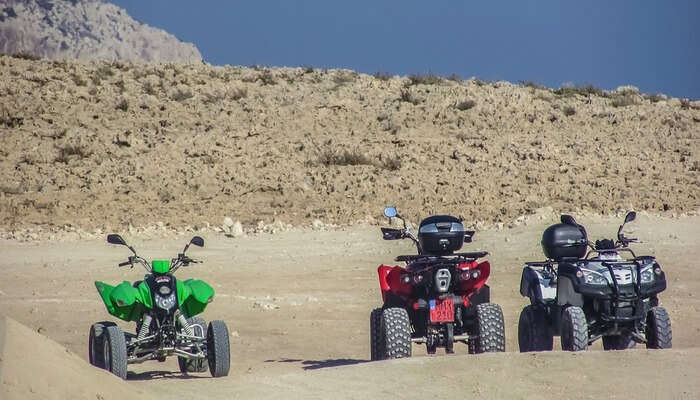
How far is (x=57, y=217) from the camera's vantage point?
27.3 meters

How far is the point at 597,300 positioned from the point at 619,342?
72 centimetres

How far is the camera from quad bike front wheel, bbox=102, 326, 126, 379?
1148 centimetres

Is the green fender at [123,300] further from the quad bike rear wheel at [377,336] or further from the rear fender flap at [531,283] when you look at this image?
the rear fender flap at [531,283]

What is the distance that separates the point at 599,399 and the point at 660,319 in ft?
7.89

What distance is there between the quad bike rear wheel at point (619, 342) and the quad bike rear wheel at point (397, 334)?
6.79 ft

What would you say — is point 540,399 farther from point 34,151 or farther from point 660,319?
point 34,151

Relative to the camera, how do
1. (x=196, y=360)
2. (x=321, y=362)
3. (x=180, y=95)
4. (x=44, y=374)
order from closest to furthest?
(x=44, y=374)
(x=196, y=360)
(x=321, y=362)
(x=180, y=95)

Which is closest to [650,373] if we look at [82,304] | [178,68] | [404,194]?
[82,304]

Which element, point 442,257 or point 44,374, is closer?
point 44,374

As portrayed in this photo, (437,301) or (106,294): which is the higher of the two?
(106,294)

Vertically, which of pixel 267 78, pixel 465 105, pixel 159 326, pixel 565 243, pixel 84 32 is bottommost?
pixel 159 326

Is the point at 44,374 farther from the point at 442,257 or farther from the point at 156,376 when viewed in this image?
the point at 442,257

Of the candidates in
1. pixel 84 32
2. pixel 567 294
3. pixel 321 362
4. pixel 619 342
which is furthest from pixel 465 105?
pixel 84 32

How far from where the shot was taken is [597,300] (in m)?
12.4
